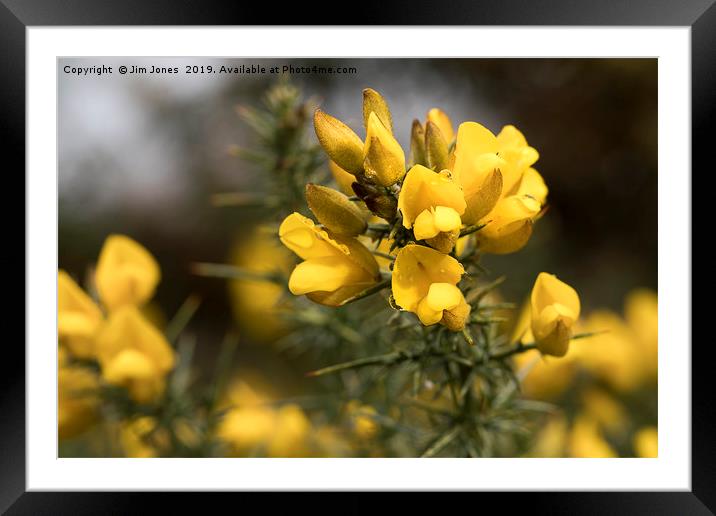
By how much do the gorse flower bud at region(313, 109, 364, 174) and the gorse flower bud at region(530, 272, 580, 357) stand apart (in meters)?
0.28

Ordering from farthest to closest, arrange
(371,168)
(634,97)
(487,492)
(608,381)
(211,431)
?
(634,97)
(608,381)
(211,431)
(487,492)
(371,168)

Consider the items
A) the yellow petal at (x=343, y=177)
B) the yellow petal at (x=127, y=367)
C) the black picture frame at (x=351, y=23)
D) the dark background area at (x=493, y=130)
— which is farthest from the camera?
the dark background area at (x=493, y=130)

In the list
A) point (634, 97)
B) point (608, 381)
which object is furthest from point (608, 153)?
point (608, 381)

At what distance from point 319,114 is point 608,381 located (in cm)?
122

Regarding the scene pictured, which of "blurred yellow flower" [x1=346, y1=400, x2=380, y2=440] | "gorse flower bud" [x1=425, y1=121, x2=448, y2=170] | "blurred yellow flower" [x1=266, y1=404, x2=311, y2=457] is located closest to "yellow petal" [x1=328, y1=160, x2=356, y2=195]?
"gorse flower bud" [x1=425, y1=121, x2=448, y2=170]

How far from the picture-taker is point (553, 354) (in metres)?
0.90

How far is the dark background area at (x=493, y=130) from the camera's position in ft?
6.72

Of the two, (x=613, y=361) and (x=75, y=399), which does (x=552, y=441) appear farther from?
(x=75, y=399)

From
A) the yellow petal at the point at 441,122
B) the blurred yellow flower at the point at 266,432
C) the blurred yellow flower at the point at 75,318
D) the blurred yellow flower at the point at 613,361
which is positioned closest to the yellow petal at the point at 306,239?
the yellow petal at the point at 441,122

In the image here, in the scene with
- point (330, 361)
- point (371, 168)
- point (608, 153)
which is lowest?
point (330, 361)

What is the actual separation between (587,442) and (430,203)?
3.18ft

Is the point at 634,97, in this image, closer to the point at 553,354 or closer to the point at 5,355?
the point at 553,354

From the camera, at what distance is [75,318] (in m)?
1.18

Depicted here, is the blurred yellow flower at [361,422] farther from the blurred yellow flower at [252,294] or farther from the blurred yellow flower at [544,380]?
the blurred yellow flower at [252,294]
